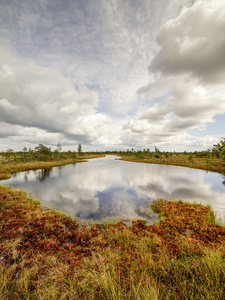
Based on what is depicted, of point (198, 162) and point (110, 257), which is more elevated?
point (198, 162)

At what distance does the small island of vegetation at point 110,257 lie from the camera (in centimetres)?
398

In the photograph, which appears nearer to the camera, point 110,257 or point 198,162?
point 110,257

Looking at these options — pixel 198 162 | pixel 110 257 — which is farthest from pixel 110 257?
pixel 198 162

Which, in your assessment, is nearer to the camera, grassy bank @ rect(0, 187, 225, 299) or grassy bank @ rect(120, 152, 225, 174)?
grassy bank @ rect(0, 187, 225, 299)

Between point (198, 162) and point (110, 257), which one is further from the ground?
point (198, 162)

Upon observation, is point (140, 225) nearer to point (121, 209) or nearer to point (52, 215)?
point (121, 209)

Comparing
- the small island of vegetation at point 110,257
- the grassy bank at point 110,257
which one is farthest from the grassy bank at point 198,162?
the grassy bank at point 110,257

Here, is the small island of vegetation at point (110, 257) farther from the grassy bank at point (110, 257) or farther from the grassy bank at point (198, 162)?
the grassy bank at point (198, 162)

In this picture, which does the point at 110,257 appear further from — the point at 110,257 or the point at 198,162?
the point at 198,162

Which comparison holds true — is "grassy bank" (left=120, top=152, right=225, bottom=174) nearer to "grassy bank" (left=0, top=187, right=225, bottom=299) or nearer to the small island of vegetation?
the small island of vegetation

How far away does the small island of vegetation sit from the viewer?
3984 millimetres

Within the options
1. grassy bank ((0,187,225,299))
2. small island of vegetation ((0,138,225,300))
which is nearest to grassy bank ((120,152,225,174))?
small island of vegetation ((0,138,225,300))

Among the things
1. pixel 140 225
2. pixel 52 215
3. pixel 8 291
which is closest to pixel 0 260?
pixel 8 291

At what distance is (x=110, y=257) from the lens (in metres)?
5.73
